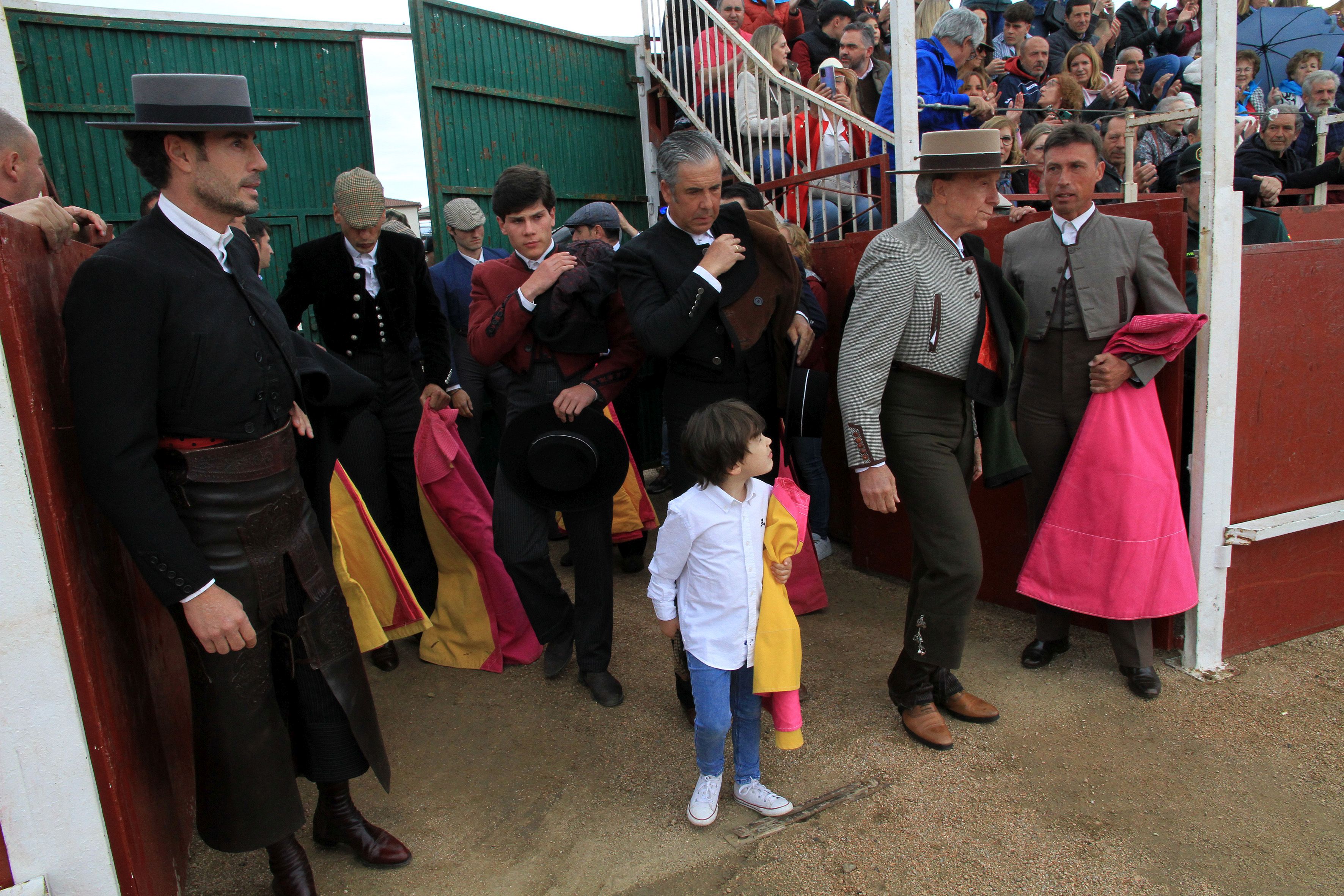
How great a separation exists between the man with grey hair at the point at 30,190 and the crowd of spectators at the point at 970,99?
11.0ft

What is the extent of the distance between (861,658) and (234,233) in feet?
9.40

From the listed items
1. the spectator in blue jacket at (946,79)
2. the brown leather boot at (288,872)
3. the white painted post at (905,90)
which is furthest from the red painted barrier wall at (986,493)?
the brown leather boot at (288,872)

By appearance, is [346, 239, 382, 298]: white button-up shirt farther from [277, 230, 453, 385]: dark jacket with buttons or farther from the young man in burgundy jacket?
the young man in burgundy jacket

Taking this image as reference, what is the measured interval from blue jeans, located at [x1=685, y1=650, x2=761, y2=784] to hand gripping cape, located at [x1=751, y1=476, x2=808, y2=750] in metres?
0.07

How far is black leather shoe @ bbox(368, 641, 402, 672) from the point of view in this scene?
4.00 meters

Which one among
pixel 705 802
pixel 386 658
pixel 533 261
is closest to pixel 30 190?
pixel 533 261

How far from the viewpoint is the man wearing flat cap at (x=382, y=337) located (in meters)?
4.00

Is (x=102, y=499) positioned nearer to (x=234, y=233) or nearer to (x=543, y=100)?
(x=234, y=233)

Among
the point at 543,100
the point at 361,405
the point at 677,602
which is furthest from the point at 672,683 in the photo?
the point at 543,100

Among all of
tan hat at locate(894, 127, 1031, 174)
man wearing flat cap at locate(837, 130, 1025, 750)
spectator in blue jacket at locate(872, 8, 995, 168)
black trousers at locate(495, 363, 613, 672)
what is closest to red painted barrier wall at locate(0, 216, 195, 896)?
black trousers at locate(495, 363, 613, 672)

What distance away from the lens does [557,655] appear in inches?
148

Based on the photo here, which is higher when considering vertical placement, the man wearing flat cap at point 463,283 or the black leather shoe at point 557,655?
the man wearing flat cap at point 463,283

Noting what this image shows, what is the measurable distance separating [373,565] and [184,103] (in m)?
2.19

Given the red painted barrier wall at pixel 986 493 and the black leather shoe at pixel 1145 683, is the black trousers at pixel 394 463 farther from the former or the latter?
the black leather shoe at pixel 1145 683
